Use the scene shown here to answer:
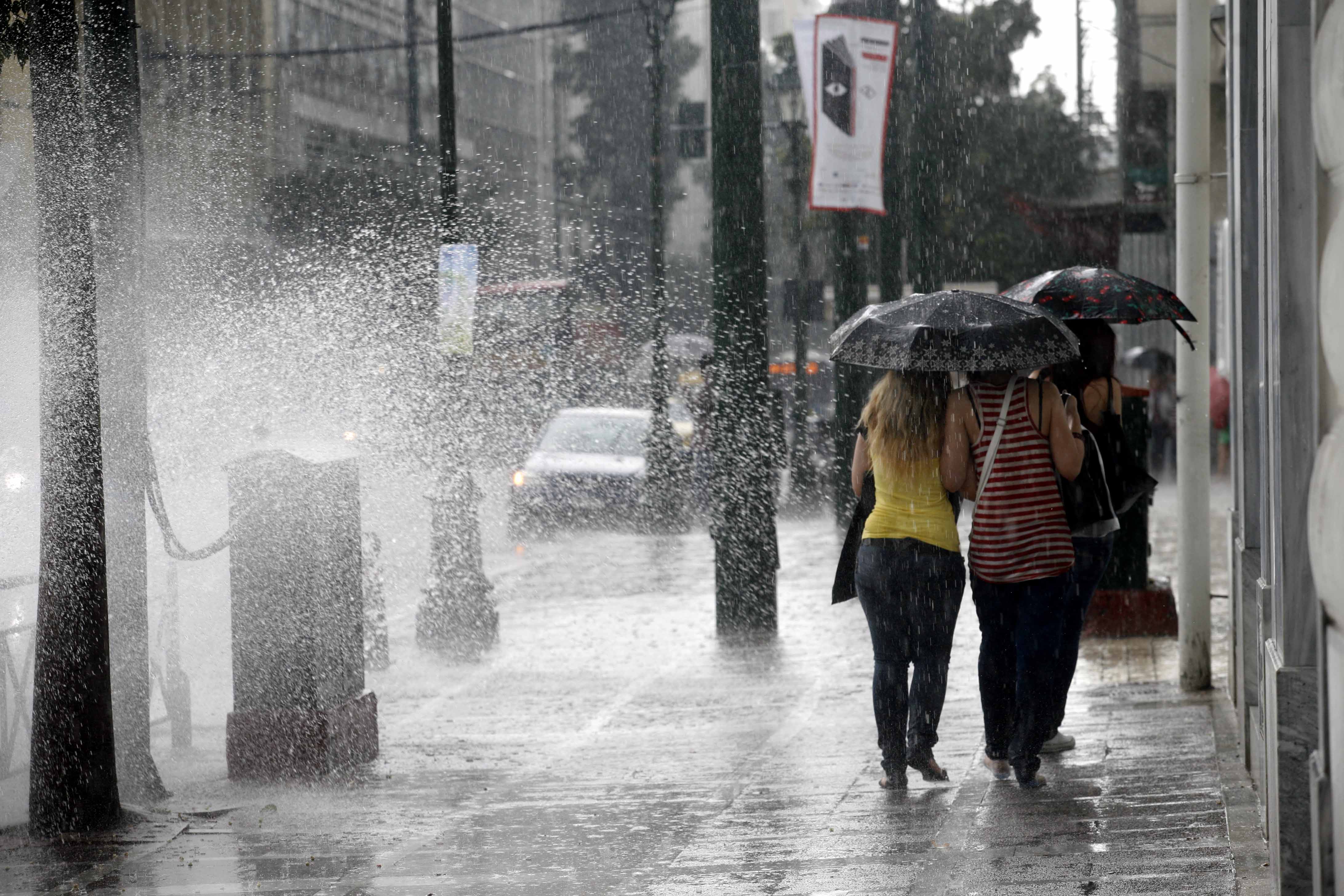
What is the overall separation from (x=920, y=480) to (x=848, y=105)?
7.76 meters

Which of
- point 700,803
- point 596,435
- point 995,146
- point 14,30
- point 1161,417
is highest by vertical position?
point 995,146

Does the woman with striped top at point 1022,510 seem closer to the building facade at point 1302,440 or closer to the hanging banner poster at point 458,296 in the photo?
the building facade at point 1302,440

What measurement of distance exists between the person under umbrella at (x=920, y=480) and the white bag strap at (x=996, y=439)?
69mm

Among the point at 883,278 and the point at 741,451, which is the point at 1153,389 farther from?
the point at 741,451

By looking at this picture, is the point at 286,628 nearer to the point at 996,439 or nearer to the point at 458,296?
the point at 996,439

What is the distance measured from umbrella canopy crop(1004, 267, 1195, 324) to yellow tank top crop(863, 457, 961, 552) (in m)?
0.96

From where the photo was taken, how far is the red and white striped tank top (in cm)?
577

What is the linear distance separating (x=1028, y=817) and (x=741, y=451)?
15.6ft

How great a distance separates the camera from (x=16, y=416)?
8.85 metres

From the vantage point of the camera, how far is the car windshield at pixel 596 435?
2073 centimetres

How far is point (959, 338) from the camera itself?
565 centimetres

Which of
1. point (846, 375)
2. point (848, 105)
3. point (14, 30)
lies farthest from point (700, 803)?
point (846, 375)

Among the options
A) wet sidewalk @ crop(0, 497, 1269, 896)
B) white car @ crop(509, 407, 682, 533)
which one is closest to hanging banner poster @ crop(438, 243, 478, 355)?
wet sidewalk @ crop(0, 497, 1269, 896)

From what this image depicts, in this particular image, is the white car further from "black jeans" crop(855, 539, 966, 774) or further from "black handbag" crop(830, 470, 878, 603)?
"black jeans" crop(855, 539, 966, 774)
